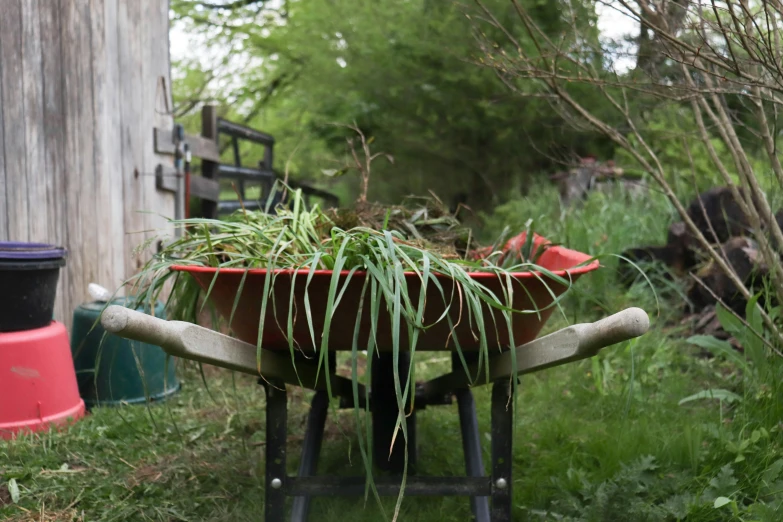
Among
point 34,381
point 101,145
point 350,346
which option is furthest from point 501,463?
point 101,145

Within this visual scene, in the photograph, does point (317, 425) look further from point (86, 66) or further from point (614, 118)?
point (614, 118)

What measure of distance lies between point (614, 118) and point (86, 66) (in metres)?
4.77

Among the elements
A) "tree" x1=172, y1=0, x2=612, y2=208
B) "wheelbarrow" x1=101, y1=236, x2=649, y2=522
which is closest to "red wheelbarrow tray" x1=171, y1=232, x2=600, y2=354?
"wheelbarrow" x1=101, y1=236, x2=649, y2=522

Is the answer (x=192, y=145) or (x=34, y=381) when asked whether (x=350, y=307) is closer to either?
(x=34, y=381)

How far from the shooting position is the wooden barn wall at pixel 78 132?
9.38 ft

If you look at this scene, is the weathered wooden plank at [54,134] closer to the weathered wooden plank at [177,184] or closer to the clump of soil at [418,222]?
the weathered wooden plank at [177,184]

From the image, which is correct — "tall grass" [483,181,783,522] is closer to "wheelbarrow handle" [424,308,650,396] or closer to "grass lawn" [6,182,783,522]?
"grass lawn" [6,182,783,522]

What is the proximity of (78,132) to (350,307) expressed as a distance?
2.43 m

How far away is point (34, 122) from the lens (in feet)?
9.72

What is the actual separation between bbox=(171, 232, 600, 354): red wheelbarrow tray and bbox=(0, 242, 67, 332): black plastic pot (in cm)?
123

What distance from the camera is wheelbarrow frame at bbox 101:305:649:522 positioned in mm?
1155

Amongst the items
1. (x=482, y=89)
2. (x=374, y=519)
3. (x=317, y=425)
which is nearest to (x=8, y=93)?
(x=317, y=425)

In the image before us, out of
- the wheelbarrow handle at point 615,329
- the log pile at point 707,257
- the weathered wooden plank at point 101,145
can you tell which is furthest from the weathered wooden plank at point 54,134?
the log pile at point 707,257

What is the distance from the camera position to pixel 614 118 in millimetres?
6434
